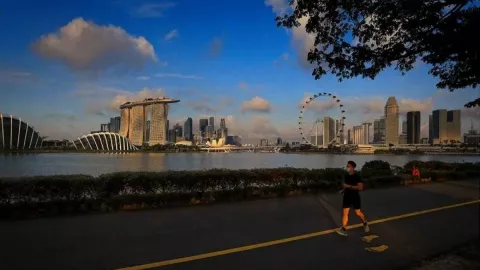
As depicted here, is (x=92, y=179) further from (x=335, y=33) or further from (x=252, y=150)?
(x=252, y=150)

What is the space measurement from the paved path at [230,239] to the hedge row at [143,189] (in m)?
0.54

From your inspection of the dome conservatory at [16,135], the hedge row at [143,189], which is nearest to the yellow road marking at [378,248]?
the hedge row at [143,189]

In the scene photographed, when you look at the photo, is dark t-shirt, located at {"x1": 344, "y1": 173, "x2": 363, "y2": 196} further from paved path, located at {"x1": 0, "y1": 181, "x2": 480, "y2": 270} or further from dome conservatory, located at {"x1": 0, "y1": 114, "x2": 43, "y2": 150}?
dome conservatory, located at {"x1": 0, "y1": 114, "x2": 43, "y2": 150}

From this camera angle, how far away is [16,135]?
12412cm

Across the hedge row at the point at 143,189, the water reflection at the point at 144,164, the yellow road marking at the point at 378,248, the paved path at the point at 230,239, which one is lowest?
the water reflection at the point at 144,164

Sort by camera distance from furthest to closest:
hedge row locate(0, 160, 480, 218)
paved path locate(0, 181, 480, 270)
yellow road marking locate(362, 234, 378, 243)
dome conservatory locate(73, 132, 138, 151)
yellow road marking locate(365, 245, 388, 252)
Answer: dome conservatory locate(73, 132, 138, 151), hedge row locate(0, 160, 480, 218), yellow road marking locate(362, 234, 378, 243), yellow road marking locate(365, 245, 388, 252), paved path locate(0, 181, 480, 270)

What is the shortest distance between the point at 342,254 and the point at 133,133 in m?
186

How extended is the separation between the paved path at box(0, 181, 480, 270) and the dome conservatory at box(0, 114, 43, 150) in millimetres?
127795

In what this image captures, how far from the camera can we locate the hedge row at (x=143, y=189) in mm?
8409

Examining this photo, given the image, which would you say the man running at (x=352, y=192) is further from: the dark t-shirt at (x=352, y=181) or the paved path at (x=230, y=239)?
the paved path at (x=230, y=239)

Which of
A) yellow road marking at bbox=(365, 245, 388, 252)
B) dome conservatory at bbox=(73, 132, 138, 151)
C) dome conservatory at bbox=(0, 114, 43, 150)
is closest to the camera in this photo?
yellow road marking at bbox=(365, 245, 388, 252)

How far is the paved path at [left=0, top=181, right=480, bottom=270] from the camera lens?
18.2 ft

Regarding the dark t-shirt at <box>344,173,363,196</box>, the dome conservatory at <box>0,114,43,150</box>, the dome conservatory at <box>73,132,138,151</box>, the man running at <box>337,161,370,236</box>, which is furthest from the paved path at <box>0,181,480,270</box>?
the dome conservatory at <box>73,132,138,151</box>

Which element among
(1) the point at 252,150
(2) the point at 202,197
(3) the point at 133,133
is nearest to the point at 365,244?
(2) the point at 202,197
